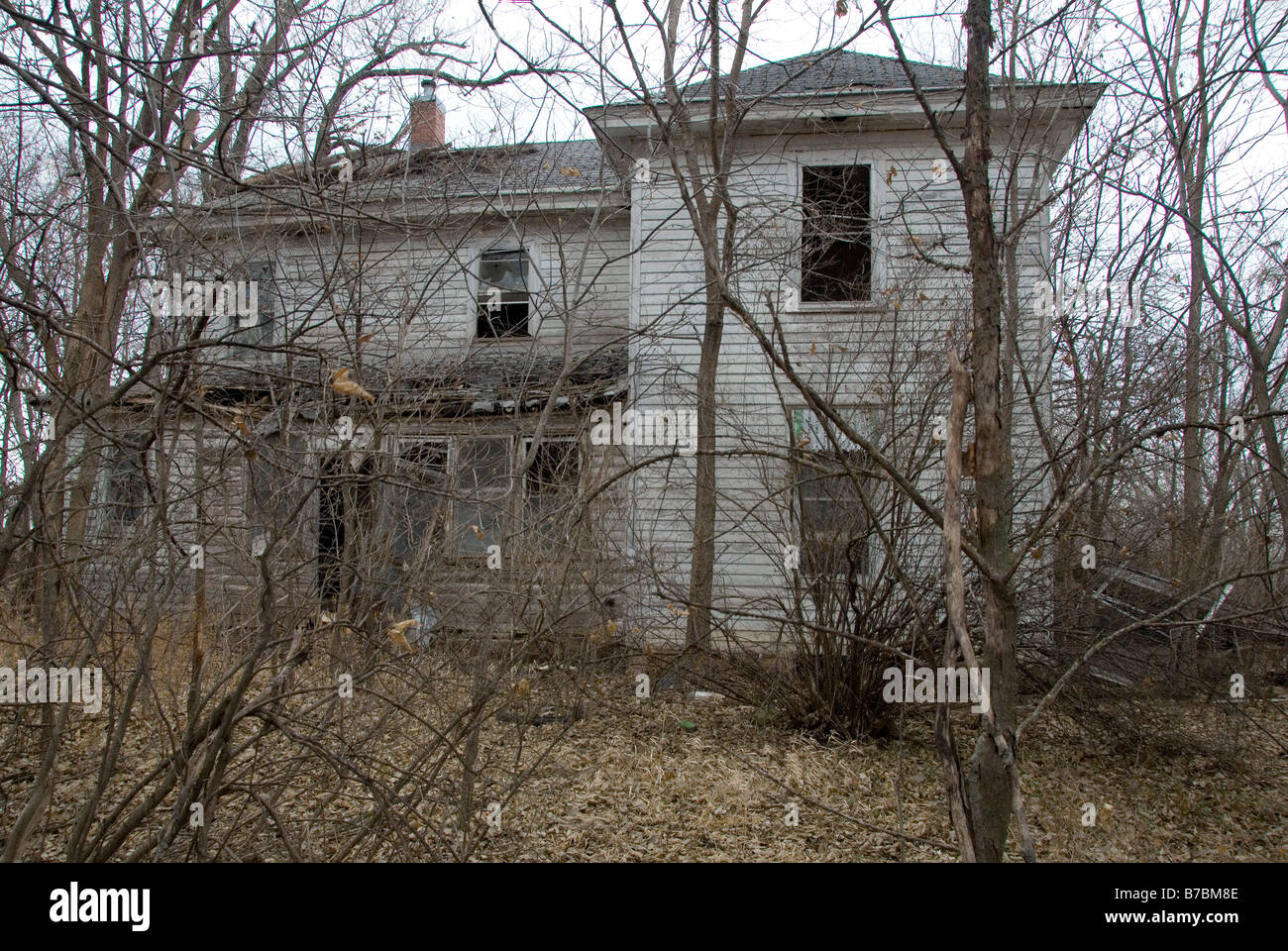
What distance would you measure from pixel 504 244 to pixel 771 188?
13.8ft

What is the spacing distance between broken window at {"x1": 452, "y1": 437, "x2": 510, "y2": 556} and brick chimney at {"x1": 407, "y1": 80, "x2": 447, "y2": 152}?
2.10 m

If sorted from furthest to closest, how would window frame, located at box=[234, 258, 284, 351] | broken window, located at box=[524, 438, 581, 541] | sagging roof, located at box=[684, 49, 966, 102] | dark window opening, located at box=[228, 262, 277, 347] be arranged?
sagging roof, located at box=[684, 49, 966, 102] → broken window, located at box=[524, 438, 581, 541] → dark window opening, located at box=[228, 262, 277, 347] → window frame, located at box=[234, 258, 284, 351]

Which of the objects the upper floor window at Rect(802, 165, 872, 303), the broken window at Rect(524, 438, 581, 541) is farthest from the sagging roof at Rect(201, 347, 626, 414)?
the upper floor window at Rect(802, 165, 872, 303)

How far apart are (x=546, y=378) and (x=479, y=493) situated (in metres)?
4.46

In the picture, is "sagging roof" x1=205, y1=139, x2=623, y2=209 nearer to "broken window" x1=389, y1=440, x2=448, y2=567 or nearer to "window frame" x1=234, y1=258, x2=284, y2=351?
"window frame" x1=234, y1=258, x2=284, y2=351

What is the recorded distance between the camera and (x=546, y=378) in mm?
9406

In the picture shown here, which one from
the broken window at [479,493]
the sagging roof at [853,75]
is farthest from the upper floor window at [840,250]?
the broken window at [479,493]

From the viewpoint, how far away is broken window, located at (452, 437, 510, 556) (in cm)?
467

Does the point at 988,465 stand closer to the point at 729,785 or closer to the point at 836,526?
the point at 729,785

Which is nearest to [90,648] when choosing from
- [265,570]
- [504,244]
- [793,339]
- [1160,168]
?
[265,570]

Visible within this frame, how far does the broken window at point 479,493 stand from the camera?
467 centimetres

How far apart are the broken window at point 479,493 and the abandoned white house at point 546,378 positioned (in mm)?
80

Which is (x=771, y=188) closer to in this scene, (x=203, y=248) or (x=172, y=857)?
(x=203, y=248)
